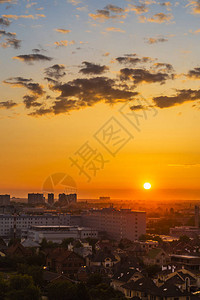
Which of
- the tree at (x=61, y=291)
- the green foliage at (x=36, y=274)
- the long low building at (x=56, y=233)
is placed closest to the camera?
the tree at (x=61, y=291)

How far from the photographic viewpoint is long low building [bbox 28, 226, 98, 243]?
1417 inches

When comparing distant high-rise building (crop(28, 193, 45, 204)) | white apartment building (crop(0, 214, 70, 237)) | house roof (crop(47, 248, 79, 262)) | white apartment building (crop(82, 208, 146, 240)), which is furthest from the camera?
distant high-rise building (crop(28, 193, 45, 204))

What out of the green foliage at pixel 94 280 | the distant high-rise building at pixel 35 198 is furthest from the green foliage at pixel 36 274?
the distant high-rise building at pixel 35 198

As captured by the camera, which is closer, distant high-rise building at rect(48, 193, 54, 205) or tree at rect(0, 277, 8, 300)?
tree at rect(0, 277, 8, 300)

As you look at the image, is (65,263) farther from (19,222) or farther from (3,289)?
(19,222)

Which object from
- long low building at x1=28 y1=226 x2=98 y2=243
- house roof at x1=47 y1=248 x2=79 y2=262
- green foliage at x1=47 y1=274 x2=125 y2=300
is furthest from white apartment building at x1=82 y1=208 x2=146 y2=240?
green foliage at x1=47 y1=274 x2=125 y2=300

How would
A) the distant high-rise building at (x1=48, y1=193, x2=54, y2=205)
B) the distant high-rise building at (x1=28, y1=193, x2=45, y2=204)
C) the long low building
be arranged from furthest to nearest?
the distant high-rise building at (x1=28, y1=193, x2=45, y2=204) < the distant high-rise building at (x1=48, y1=193, x2=54, y2=205) < the long low building

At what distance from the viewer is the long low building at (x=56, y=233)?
3600 cm

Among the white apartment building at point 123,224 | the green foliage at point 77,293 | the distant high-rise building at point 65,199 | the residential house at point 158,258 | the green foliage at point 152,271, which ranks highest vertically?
the distant high-rise building at point 65,199

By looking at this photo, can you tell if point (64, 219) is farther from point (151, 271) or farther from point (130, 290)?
point (130, 290)

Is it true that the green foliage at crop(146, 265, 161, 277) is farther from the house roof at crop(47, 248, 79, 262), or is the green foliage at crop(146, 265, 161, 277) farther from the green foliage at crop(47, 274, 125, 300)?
the green foliage at crop(47, 274, 125, 300)

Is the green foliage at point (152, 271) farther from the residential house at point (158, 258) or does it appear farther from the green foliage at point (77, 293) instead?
the green foliage at point (77, 293)

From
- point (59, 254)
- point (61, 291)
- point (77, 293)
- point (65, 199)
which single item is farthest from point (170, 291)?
point (65, 199)

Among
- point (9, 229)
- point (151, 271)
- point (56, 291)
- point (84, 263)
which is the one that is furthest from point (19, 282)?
point (9, 229)
